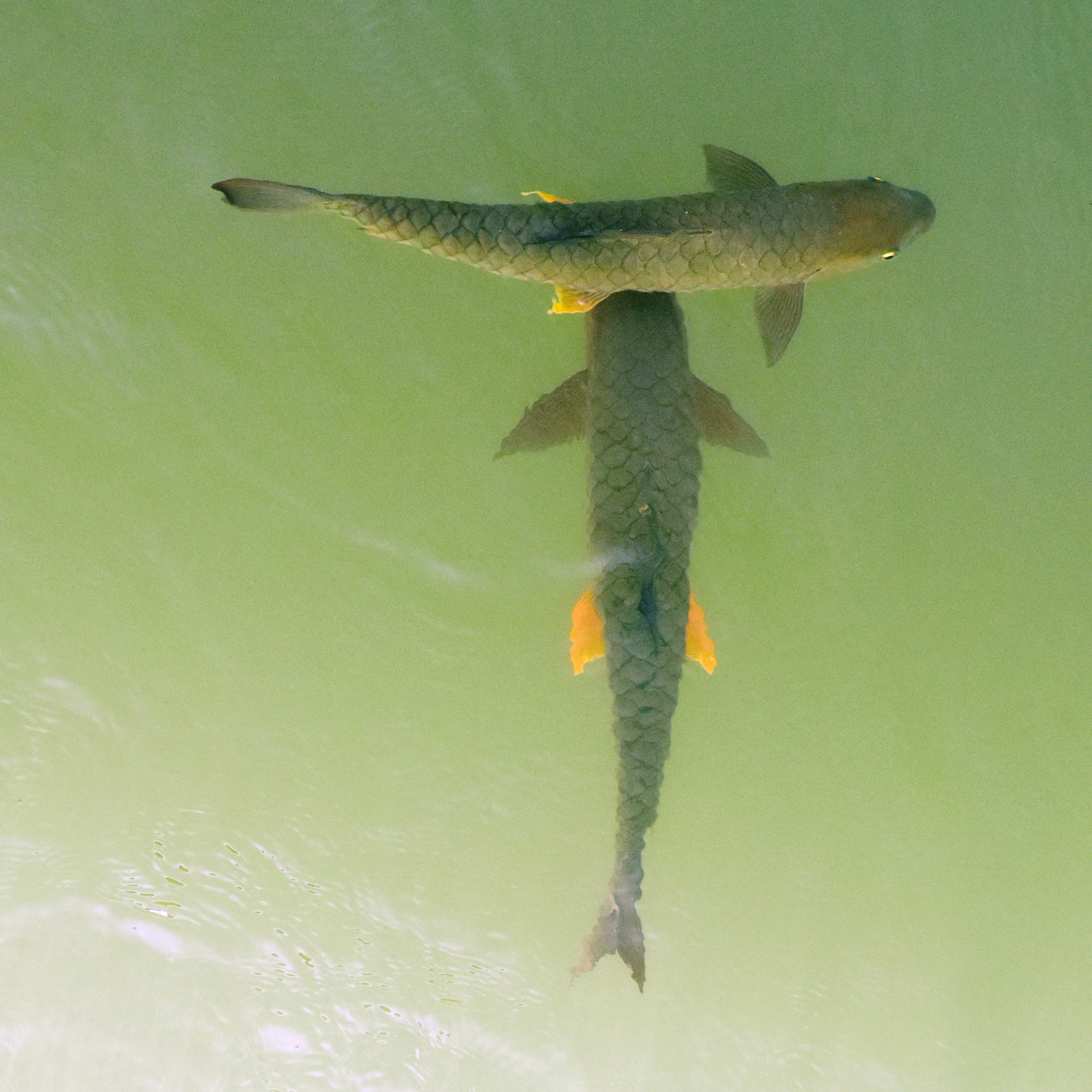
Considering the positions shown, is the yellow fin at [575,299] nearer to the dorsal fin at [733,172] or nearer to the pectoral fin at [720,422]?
the pectoral fin at [720,422]

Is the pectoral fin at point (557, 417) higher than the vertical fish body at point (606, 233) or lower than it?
lower

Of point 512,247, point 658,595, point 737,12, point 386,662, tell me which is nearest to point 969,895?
point 658,595

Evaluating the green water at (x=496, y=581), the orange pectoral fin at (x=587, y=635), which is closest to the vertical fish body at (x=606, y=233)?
the green water at (x=496, y=581)

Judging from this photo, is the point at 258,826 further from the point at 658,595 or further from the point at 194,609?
the point at 658,595

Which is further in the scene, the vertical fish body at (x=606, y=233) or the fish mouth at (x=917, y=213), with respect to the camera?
the fish mouth at (x=917, y=213)

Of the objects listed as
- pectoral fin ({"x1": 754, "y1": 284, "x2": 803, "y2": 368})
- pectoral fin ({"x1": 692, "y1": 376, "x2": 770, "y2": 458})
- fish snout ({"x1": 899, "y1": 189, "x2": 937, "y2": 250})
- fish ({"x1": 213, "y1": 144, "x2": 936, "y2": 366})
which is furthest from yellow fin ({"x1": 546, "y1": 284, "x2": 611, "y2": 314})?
fish snout ({"x1": 899, "y1": 189, "x2": 937, "y2": 250})

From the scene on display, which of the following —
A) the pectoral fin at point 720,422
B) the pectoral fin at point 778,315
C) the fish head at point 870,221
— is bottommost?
the pectoral fin at point 720,422

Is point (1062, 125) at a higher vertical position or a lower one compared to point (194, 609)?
higher

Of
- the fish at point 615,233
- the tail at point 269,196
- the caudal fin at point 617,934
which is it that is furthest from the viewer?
the caudal fin at point 617,934
